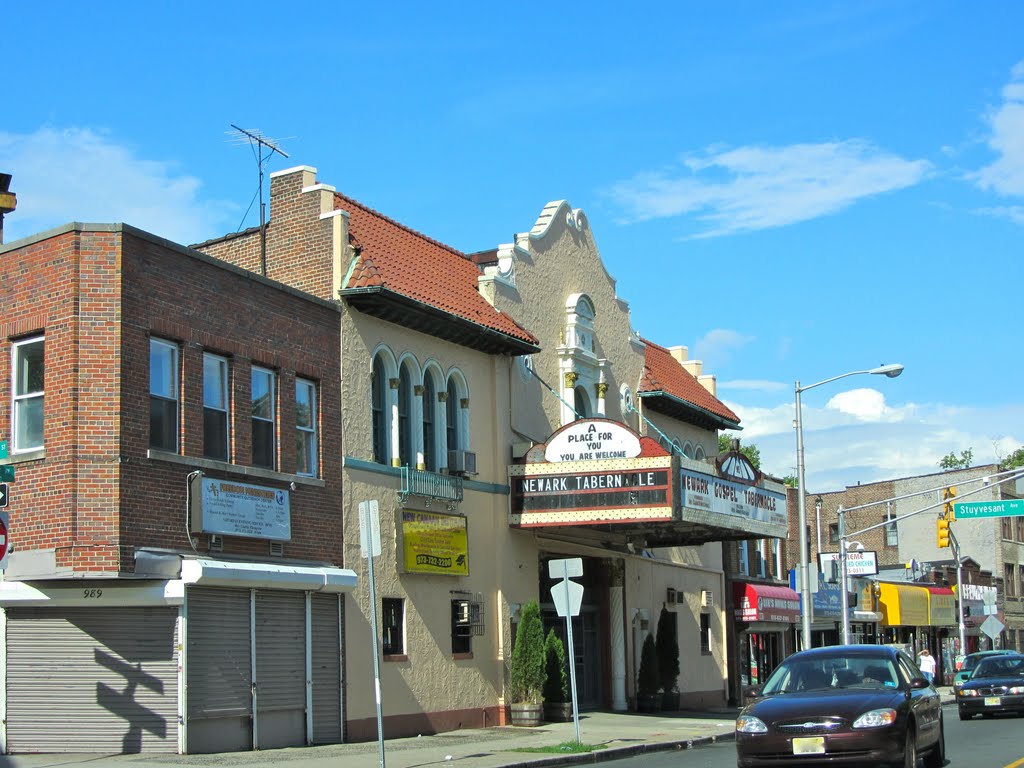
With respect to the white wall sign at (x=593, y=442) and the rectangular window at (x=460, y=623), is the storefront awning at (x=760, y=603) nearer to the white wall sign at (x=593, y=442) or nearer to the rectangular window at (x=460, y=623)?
the white wall sign at (x=593, y=442)

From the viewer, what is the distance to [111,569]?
17234 mm

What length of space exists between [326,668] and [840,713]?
992 centimetres

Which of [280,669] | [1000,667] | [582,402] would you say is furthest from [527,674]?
[1000,667]

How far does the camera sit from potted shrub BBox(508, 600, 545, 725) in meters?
25.4

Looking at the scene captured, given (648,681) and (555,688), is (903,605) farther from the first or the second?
(555,688)

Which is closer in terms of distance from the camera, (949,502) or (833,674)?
(833,674)

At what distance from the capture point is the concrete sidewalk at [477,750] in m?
17.0

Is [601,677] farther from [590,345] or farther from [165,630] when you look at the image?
[165,630]

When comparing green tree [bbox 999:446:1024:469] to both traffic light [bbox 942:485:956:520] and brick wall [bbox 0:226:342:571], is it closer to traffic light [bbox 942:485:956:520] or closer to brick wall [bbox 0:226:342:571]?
traffic light [bbox 942:485:956:520]

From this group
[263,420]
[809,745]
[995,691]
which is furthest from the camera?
[995,691]

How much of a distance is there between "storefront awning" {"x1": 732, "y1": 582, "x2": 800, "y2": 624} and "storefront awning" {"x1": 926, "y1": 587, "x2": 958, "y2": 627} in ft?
54.5

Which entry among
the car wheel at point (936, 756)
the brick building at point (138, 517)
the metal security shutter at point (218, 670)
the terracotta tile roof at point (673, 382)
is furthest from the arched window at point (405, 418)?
the car wheel at point (936, 756)

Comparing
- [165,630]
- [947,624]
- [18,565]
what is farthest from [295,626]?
[947,624]

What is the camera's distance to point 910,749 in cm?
1362
